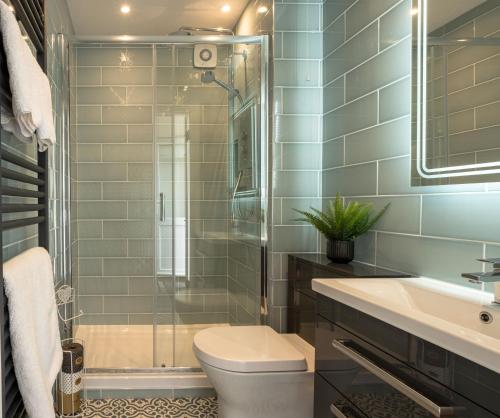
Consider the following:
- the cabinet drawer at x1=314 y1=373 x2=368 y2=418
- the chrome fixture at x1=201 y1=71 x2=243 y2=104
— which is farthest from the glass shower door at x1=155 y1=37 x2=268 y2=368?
the cabinet drawer at x1=314 y1=373 x2=368 y2=418

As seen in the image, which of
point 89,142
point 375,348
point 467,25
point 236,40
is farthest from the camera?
point 89,142

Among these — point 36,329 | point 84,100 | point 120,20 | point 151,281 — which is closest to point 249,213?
point 151,281

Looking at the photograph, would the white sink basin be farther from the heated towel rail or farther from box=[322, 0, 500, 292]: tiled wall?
the heated towel rail

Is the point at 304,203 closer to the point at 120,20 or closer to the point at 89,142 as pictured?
the point at 89,142

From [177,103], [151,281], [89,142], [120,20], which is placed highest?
[120,20]

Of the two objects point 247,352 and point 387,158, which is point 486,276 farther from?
point 247,352

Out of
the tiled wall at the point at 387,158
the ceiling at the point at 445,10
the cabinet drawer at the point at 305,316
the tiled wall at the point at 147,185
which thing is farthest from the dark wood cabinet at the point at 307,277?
the ceiling at the point at 445,10

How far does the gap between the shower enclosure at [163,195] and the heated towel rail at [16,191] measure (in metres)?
0.88

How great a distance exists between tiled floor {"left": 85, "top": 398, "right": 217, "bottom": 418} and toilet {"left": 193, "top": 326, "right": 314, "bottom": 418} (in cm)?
48

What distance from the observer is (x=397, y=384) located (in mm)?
890

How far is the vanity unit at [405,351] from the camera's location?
70 cm

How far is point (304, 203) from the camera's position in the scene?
2.35m

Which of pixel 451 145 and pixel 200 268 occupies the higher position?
pixel 451 145

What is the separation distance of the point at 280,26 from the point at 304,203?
1.03 metres
